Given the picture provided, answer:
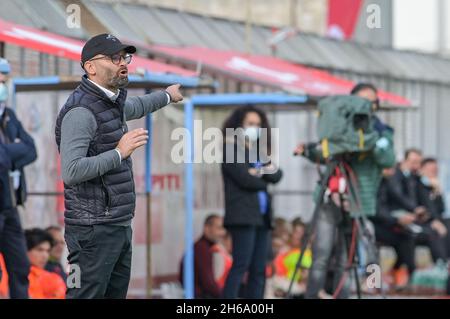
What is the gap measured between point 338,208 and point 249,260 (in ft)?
3.57

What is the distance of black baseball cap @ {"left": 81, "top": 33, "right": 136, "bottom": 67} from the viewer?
6875mm

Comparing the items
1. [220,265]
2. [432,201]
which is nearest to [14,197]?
[220,265]

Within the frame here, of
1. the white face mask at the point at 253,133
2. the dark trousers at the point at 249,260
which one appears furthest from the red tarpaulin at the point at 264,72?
the dark trousers at the point at 249,260

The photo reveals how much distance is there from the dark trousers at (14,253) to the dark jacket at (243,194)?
86.6 inches

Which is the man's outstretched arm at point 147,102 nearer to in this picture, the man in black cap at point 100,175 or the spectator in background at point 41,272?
the man in black cap at point 100,175

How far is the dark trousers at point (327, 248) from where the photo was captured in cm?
1075

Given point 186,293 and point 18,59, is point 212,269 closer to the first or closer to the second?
point 186,293

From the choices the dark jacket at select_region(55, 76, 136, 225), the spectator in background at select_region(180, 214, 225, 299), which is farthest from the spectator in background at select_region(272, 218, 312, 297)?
the dark jacket at select_region(55, 76, 136, 225)

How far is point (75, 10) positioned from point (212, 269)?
179 inches

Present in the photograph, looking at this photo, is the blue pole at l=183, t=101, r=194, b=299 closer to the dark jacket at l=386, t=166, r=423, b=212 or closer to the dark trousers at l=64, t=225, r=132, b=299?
the dark jacket at l=386, t=166, r=423, b=212

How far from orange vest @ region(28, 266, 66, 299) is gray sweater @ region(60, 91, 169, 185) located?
416 centimetres

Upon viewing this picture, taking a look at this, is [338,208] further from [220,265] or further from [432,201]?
[432,201]

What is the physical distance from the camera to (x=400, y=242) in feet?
52.5
